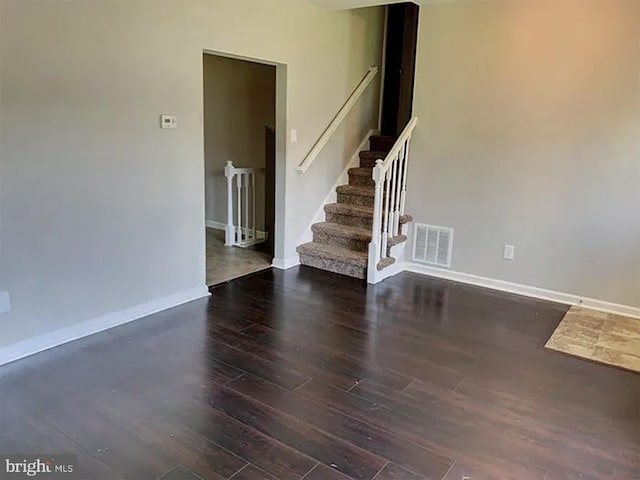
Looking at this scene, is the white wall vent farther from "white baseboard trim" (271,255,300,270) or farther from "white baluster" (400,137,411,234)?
"white baseboard trim" (271,255,300,270)

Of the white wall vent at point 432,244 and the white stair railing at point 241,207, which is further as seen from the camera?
the white stair railing at point 241,207

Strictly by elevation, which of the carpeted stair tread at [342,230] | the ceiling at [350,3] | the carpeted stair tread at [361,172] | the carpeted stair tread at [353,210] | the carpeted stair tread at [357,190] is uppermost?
the ceiling at [350,3]

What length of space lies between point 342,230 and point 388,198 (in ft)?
1.85

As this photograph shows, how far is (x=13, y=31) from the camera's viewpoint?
102 inches

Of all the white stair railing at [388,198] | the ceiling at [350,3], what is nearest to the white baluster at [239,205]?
the white stair railing at [388,198]

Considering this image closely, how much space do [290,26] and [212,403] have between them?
10.5ft

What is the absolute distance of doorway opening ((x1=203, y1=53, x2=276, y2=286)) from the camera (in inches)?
221

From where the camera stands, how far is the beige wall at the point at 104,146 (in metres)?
2.73

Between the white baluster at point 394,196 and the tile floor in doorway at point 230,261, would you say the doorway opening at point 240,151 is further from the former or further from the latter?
the white baluster at point 394,196

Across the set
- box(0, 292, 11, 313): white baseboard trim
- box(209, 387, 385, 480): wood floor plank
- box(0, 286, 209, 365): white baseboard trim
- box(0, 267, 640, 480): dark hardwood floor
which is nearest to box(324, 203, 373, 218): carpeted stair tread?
box(0, 267, 640, 480): dark hardwood floor

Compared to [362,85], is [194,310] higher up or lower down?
lower down

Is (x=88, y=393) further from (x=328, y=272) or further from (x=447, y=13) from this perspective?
(x=447, y=13)

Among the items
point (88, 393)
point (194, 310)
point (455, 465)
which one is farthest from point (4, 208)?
point (455, 465)

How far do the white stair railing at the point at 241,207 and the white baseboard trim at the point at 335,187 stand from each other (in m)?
0.85
